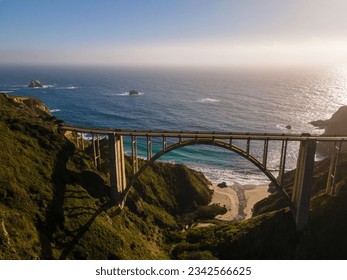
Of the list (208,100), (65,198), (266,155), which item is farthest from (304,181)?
(208,100)

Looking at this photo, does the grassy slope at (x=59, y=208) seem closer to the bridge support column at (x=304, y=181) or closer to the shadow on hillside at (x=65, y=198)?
the shadow on hillside at (x=65, y=198)

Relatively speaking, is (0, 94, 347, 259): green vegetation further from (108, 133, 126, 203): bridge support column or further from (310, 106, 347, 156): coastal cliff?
(310, 106, 347, 156): coastal cliff

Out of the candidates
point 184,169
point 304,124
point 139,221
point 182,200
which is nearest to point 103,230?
point 139,221

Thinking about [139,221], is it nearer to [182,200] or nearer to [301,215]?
[182,200]

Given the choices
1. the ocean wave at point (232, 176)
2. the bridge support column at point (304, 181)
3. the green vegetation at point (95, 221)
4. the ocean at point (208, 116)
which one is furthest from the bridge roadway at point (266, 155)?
the ocean at point (208, 116)

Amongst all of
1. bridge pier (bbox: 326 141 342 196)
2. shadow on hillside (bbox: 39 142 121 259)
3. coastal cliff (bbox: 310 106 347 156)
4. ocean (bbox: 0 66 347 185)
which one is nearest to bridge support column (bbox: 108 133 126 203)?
shadow on hillside (bbox: 39 142 121 259)

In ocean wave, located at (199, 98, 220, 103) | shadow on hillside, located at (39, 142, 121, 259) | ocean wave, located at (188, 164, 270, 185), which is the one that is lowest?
ocean wave, located at (188, 164, 270, 185)

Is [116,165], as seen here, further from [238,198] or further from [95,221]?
[238,198]
